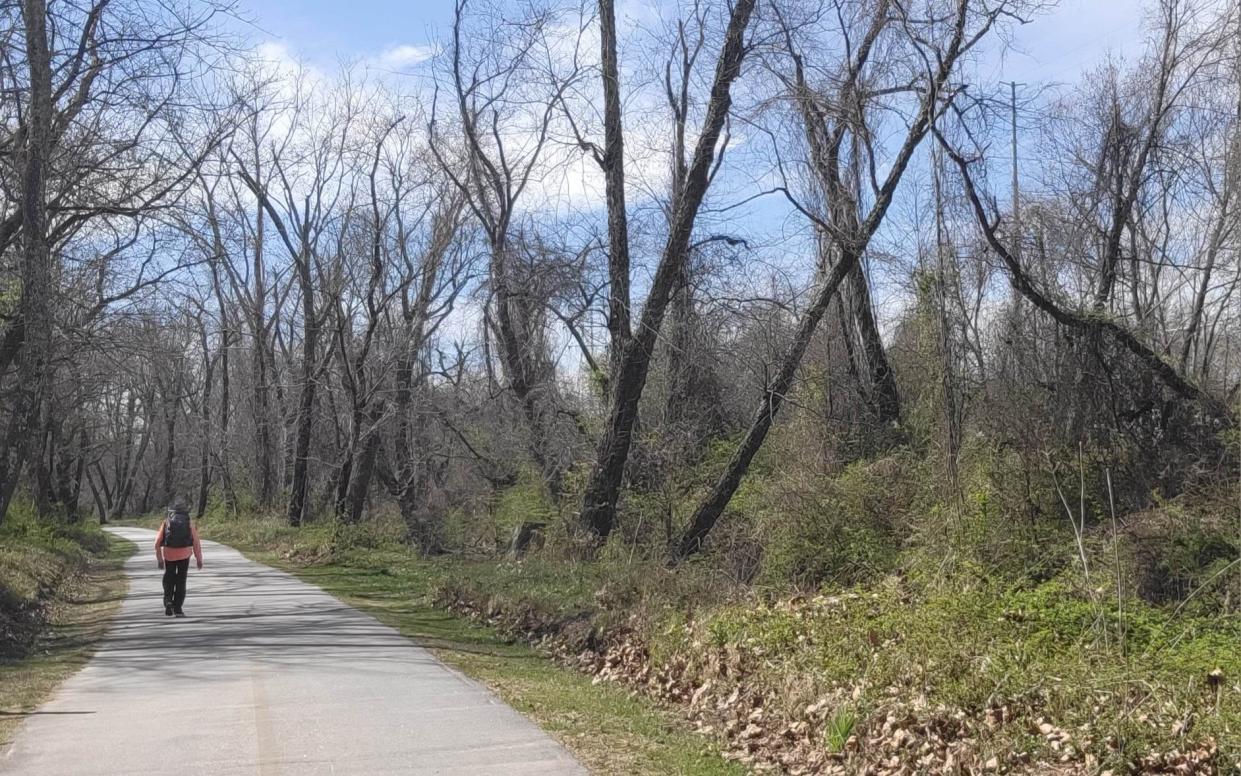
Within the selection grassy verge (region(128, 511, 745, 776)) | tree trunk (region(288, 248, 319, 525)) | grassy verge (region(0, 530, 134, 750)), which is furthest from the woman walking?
tree trunk (region(288, 248, 319, 525))

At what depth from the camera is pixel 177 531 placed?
49.8 ft

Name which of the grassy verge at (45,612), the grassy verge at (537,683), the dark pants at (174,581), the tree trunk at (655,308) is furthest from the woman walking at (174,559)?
the tree trunk at (655,308)

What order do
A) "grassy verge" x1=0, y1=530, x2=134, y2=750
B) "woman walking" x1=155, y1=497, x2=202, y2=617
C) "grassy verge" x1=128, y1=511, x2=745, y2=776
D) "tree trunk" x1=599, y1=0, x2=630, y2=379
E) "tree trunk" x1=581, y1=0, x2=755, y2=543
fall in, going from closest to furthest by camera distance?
"grassy verge" x1=128, y1=511, x2=745, y2=776 → "grassy verge" x1=0, y1=530, x2=134, y2=750 → "woman walking" x1=155, y1=497, x2=202, y2=617 → "tree trunk" x1=581, y1=0, x2=755, y2=543 → "tree trunk" x1=599, y1=0, x2=630, y2=379

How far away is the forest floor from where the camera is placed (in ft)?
20.5

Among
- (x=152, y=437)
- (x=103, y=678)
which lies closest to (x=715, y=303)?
(x=103, y=678)

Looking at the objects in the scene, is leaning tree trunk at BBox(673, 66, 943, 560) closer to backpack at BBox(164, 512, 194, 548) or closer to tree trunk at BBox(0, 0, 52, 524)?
backpack at BBox(164, 512, 194, 548)

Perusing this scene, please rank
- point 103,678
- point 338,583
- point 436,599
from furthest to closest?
point 338,583 → point 436,599 → point 103,678

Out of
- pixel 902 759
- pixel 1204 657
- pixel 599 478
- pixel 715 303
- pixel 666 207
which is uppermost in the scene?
pixel 666 207

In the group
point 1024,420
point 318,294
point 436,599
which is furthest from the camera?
point 318,294

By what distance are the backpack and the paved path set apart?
179cm

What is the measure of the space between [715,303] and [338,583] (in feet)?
29.8

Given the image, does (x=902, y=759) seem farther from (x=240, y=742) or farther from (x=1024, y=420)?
(x=1024, y=420)

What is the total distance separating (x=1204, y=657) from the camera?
752 cm

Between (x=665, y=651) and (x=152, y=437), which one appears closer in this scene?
(x=665, y=651)
